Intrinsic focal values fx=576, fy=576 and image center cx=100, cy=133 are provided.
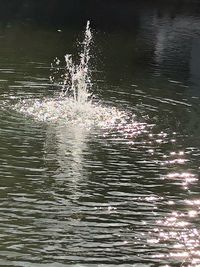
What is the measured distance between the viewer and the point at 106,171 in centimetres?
1077

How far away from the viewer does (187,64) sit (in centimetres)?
2381

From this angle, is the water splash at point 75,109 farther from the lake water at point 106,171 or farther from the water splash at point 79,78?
the lake water at point 106,171

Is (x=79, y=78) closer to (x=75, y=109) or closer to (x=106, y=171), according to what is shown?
(x=75, y=109)

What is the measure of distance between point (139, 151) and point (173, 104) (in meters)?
4.46

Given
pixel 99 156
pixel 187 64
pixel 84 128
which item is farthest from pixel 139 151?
pixel 187 64

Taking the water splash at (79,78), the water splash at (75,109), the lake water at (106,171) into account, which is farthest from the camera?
the water splash at (79,78)

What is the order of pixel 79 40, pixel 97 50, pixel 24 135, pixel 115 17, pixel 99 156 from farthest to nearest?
pixel 115 17, pixel 79 40, pixel 97 50, pixel 24 135, pixel 99 156

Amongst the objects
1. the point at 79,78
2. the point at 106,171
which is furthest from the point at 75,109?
the point at 106,171

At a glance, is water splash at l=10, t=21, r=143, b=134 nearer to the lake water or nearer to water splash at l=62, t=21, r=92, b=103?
water splash at l=62, t=21, r=92, b=103

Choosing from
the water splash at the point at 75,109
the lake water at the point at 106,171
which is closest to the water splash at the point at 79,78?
the water splash at the point at 75,109

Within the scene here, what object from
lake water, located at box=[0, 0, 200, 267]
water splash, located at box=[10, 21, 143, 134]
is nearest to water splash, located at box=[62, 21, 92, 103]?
water splash, located at box=[10, 21, 143, 134]

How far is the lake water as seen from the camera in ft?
26.0

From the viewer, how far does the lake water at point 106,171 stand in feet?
26.0

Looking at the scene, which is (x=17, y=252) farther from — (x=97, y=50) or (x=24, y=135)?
(x=97, y=50)
